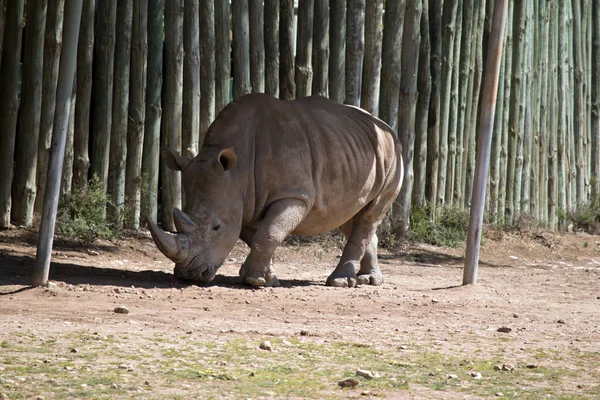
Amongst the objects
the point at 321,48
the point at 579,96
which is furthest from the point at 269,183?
the point at 579,96

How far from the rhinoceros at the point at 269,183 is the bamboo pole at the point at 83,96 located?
2066mm

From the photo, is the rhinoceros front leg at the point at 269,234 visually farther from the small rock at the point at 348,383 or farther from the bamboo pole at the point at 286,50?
the bamboo pole at the point at 286,50

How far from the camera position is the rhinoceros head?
7.22 metres

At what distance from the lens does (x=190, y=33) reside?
985cm

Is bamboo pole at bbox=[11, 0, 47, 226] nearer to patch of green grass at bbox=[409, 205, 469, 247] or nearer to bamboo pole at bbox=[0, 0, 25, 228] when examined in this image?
bamboo pole at bbox=[0, 0, 25, 228]

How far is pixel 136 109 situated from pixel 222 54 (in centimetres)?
110

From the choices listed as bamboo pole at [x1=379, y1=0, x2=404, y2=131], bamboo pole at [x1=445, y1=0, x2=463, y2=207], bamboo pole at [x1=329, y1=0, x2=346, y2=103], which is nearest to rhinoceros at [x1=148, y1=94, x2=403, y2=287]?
bamboo pole at [x1=329, y1=0, x2=346, y2=103]

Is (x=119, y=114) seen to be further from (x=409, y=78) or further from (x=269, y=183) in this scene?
(x=409, y=78)

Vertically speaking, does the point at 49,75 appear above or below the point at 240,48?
below

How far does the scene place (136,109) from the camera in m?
9.73

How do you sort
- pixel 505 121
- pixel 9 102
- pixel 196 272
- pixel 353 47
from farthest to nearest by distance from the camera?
pixel 505 121, pixel 353 47, pixel 9 102, pixel 196 272

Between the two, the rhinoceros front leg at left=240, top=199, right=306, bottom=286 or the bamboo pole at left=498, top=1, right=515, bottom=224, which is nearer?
the rhinoceros front leg at left=240, top=199, right=306, bottom=286

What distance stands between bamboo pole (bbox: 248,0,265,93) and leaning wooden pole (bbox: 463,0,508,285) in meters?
2.77

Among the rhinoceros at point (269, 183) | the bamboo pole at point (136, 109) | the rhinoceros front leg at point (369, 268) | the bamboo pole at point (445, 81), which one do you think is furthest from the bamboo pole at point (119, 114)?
the bamboo pole at point (445, 81)
